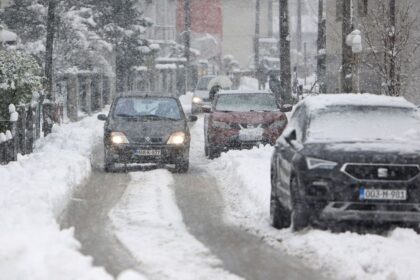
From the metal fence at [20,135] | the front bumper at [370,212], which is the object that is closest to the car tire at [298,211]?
the front bumper at [370,212]

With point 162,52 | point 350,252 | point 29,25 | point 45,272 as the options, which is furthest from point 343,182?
point 162,52

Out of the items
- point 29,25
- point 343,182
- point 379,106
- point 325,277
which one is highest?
point 29,25

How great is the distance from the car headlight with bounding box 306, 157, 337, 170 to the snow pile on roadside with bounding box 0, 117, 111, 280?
263 centimetres

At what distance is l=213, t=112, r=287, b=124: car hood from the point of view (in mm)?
19906

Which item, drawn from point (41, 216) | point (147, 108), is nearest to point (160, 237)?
point (41, 216)

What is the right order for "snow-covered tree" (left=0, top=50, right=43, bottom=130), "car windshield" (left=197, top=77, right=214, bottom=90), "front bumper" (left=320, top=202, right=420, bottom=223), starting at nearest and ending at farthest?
"front bumper" (left=320, top=202, right=420, bottom=223), "snow-covered tree" (left=0, top=50, right=43, bottom=130), "car windshield" (left=197, top=77, right=214, bottom=90)

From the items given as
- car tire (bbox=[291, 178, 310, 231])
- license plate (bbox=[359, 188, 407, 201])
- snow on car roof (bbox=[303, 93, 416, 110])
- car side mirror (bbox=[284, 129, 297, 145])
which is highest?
snow on car roof (bbox=[303, 93, 416, 110])

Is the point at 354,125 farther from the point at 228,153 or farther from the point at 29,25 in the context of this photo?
the point at 29,25

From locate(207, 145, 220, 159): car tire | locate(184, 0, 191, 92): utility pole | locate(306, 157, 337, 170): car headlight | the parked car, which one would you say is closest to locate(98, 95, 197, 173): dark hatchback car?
locate(207, 145, 220, 159): car tire

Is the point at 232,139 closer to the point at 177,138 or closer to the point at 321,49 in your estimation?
the point at 177,138

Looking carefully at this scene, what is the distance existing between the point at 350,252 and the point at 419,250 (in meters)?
0.75

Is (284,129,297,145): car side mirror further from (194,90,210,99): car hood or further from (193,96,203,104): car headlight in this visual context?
(194,90,210,99): car hood

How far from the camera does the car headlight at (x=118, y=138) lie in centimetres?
1767

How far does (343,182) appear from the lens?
9758 millimetres
